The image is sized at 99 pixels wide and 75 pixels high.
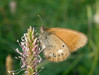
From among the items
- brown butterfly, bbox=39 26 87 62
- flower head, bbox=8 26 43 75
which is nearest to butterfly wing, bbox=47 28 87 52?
brown butterfly, bbox=39 26 87 62

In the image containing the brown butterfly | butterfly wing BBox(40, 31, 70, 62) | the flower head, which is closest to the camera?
the flower head

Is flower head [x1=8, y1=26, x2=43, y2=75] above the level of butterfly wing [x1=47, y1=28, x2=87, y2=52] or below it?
below

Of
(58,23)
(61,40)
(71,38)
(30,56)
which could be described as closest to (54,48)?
(61,40)

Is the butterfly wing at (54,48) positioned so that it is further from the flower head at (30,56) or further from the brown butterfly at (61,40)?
the flower head at (30,56)

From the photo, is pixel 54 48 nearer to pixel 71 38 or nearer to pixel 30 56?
pixel 71 38

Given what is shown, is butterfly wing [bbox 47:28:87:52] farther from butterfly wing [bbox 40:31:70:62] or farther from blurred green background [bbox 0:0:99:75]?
blurred green background [bbox 0:0:99:75]

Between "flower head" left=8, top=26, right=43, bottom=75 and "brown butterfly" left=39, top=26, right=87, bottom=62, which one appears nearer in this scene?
"flower head" left=8, top=26, right=43, bottom=75

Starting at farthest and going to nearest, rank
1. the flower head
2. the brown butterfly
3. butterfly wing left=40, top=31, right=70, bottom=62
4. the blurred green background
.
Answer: the blurred green background < the brown butterfly < butterfly wing left=40, top=31, right=70, bottom=62 < the flower head
